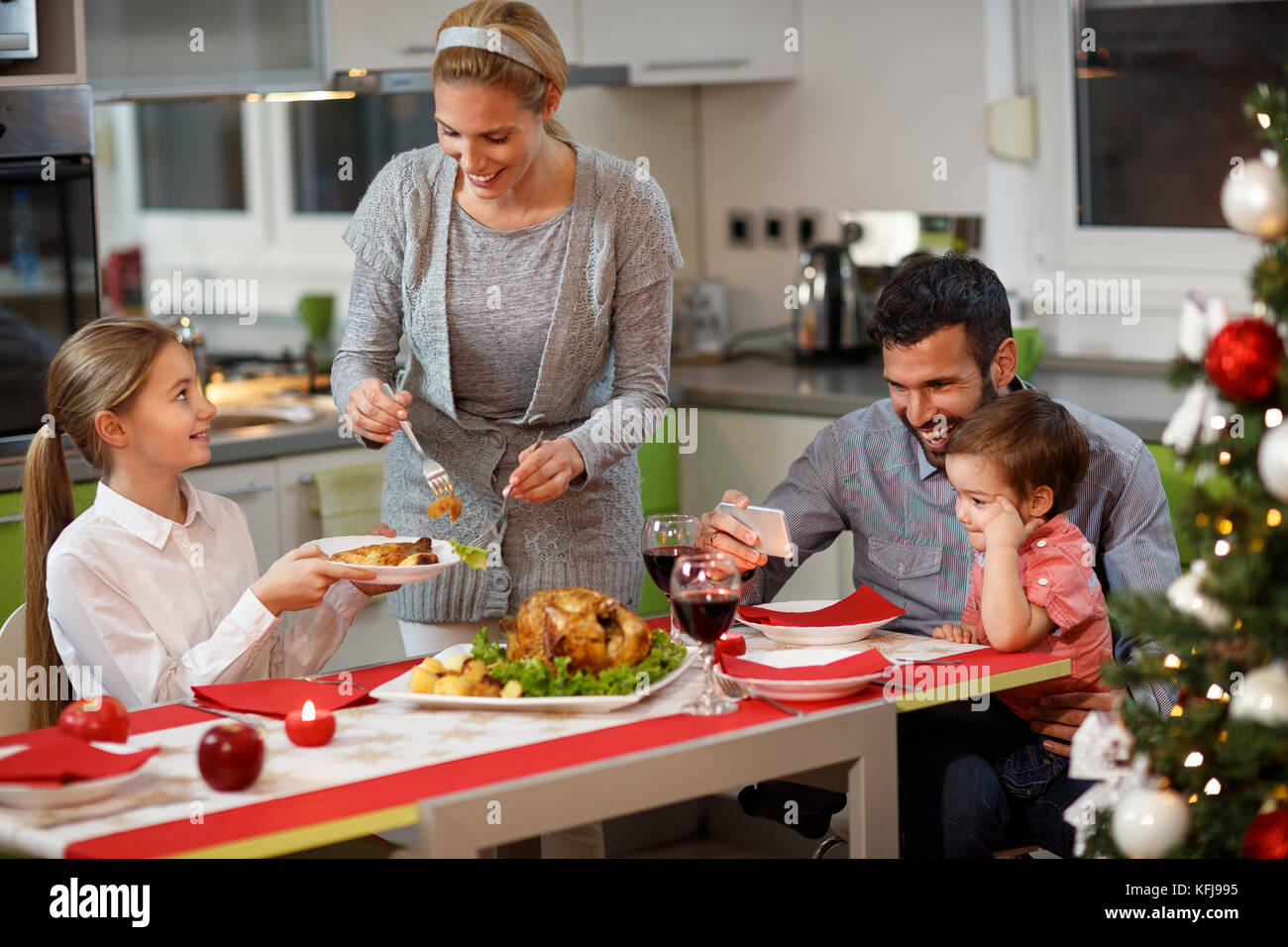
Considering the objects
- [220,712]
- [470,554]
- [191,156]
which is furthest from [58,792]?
[191,156]

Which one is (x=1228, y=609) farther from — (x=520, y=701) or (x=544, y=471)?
(x=544, y=471)

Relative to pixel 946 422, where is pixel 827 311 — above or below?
above

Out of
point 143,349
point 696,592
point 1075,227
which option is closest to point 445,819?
point 696,592

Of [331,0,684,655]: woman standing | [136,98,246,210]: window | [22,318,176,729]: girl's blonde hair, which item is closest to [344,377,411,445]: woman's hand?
[331,0,684,655]: woman standing

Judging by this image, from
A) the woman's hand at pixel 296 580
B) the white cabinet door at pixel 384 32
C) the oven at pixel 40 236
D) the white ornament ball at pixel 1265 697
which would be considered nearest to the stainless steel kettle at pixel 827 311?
the white cabinet door at pixel 384 32

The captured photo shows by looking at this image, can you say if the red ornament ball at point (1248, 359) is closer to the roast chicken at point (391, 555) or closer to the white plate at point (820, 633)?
the white plate at point (820, 633)

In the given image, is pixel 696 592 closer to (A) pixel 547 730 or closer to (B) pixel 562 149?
(A) pixel 547 730

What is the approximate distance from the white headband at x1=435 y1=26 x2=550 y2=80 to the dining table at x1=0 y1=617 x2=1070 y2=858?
78 centimetres

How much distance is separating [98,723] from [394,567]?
39 centimetres

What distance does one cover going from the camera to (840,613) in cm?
204

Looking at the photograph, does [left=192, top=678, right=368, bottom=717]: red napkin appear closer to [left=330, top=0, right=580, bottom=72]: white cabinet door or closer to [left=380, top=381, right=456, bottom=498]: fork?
[left=380, top=381, right=456, bottom=498]: fork

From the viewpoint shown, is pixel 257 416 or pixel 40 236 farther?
pixel 257 416

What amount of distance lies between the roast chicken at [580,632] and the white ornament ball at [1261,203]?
752mm

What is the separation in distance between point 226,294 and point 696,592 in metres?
3.87
